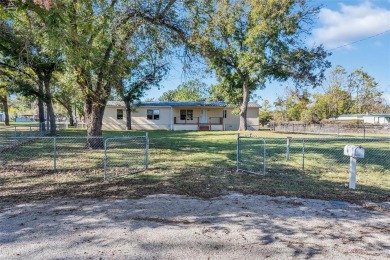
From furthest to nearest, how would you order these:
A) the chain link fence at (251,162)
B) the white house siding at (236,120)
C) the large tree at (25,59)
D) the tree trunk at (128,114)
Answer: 1. the white house siding at (236,120)
2. the tree trunk at (128,114)
3. the large tree at (25,59)
4. the chain link fence at (251,162)

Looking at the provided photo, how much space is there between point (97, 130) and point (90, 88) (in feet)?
6.59

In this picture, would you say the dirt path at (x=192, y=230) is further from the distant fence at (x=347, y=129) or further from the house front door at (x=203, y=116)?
the house front door at (x=203, y=116)

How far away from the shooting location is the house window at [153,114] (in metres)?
35.9

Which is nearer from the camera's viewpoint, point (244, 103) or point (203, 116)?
point (244, 103)

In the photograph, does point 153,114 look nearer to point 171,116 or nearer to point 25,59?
point 171,116

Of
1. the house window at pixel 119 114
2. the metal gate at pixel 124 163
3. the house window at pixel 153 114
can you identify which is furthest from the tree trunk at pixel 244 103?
the metal gate at pixel 124 163

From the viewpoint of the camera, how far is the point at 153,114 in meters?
35.9

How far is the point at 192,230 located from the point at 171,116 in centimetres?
3176

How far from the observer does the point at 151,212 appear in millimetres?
5000

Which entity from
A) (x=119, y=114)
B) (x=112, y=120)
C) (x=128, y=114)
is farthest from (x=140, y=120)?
(x=112, y=120)

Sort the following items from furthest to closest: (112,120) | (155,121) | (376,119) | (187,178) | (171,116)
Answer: (376,119) → (155,121) → (171,116) → (112,120) → (187,178)

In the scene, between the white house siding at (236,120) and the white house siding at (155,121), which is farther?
the white house siding at (236,120)

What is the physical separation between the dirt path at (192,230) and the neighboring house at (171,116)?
98.5ft

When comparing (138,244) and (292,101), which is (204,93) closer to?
(292,101)
